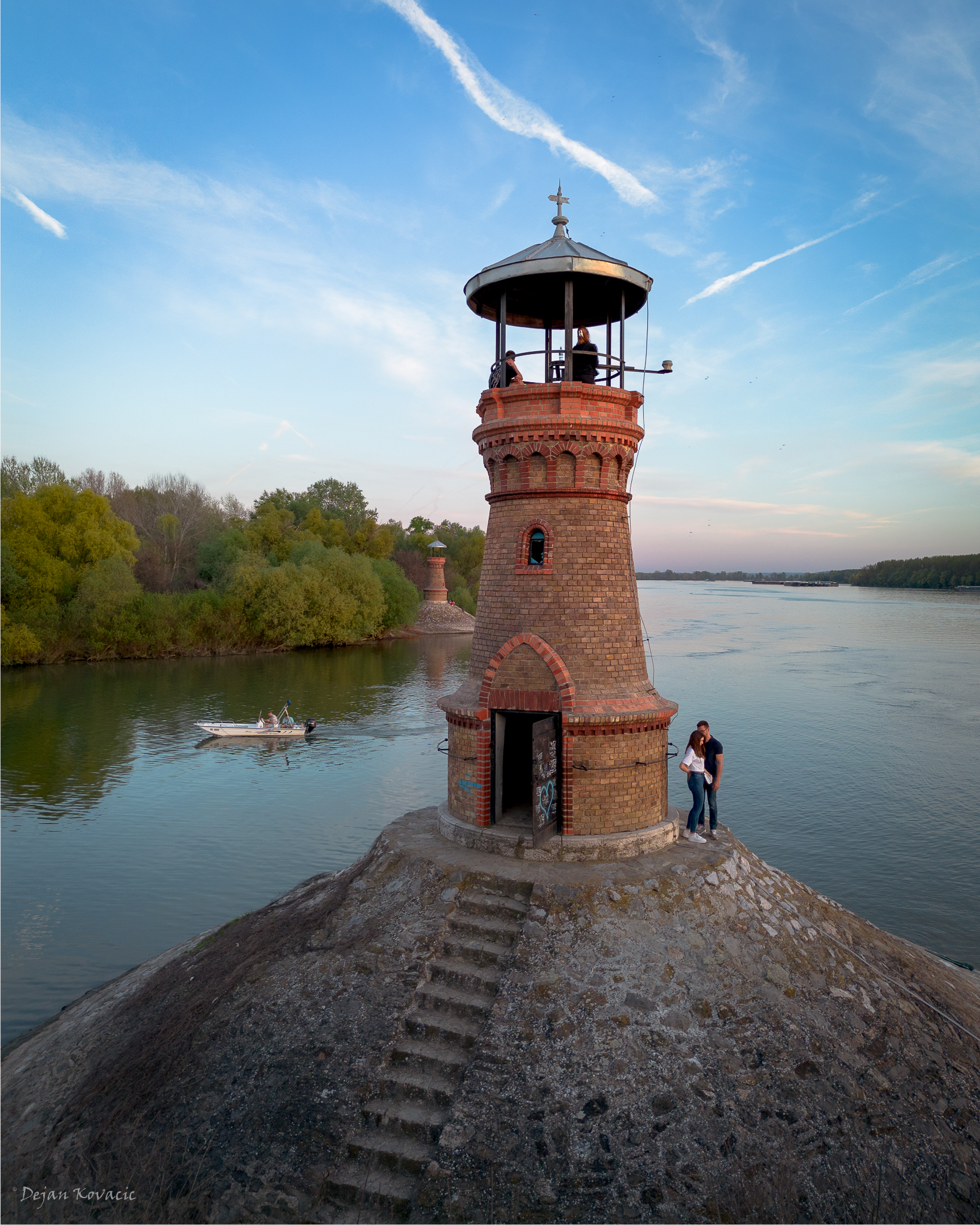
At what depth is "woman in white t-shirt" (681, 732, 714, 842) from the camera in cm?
1149

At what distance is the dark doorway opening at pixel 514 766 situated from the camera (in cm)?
1169

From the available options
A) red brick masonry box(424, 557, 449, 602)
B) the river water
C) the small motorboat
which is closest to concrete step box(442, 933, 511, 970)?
the river water

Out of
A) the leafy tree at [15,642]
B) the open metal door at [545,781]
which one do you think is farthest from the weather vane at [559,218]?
the leafy tree at [15,642]

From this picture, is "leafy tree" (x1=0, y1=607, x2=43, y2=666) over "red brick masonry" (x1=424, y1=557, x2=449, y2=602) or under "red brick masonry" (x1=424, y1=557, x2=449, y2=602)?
under

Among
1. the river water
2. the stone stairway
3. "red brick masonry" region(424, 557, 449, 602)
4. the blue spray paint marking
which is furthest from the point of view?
"red brick masonry" region(424, 557, 449, 602)

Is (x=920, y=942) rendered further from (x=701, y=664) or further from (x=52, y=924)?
(x=701, y=664)

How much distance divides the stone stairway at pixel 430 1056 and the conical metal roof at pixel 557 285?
8686mm

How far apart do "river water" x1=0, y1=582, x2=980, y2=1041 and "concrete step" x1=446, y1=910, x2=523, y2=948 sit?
26.5 ft

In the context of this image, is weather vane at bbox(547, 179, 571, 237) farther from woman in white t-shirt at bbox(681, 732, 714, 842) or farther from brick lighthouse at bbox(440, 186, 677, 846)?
woman in white t-shirt at bbox(681, 732, 714, 842)

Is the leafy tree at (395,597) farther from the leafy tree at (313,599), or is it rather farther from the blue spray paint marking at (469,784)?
the blue spray paint marking at (469,784)

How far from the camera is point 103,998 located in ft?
38.9

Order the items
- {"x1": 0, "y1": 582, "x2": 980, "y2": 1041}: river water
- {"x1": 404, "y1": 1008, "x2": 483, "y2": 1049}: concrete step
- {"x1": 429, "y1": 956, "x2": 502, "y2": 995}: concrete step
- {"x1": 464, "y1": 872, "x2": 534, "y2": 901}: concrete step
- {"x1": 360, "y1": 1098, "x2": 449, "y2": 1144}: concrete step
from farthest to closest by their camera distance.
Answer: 1. {"x1": 0, "y1": 582, "x2": 980, "y2": 1041}: river water
2. {"x1": 464, "y1": 872, "x2": 534, "y2": 901}: concrete step
3. {"x1": 429, "y1": 956, "x2": 502, "y2": 995}: concrete step
4. {"x1": 404, "y1": 1008, "x2": 483, "y2": 1049}: concrete step
5. {"x1": 360, "y1": 1098, "x2": 449, "y2": 1144}: concrete step

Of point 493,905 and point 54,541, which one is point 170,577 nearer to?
point 54,541

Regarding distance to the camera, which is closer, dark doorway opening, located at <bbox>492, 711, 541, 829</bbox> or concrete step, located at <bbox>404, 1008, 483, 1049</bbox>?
concrete step, located at <bbox>404, 1008, 483, 1049</bbox>
